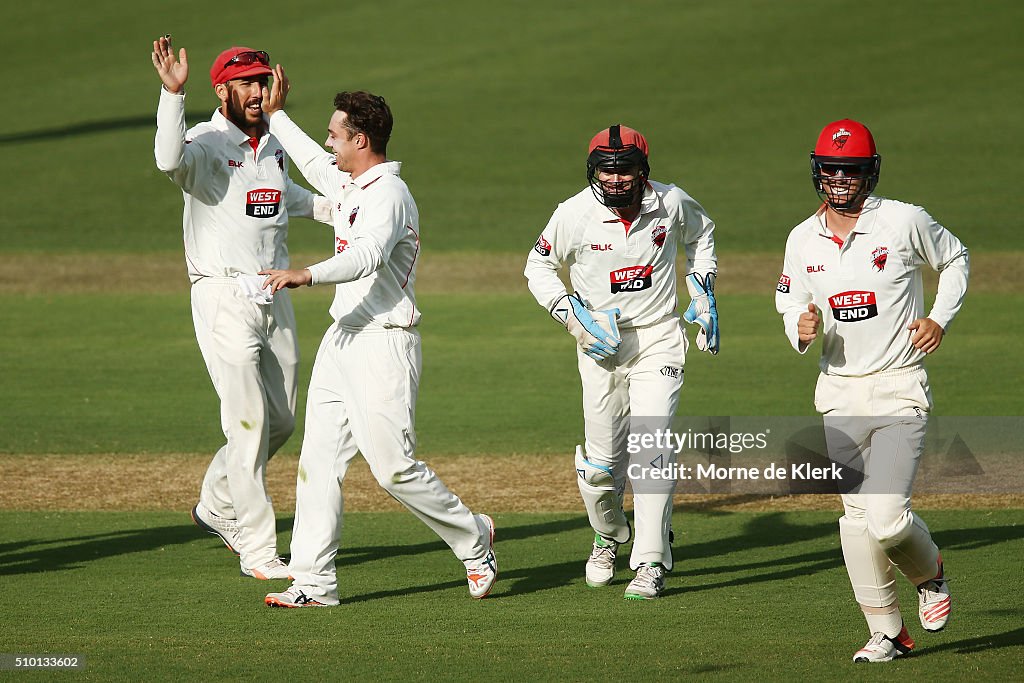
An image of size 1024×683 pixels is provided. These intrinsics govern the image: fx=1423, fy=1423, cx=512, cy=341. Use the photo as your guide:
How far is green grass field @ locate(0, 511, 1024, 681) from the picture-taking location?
19.3 feet

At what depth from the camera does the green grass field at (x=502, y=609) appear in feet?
19.3

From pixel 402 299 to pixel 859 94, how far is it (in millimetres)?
A: 28547

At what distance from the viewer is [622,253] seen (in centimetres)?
734

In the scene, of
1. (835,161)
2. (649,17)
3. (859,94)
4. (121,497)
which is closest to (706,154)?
(859,94)

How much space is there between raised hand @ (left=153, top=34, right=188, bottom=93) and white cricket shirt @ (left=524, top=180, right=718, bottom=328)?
2.06 m

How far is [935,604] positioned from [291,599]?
9.75 ft

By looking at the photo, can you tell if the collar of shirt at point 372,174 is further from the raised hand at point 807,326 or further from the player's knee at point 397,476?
the raised hand at point 807,326

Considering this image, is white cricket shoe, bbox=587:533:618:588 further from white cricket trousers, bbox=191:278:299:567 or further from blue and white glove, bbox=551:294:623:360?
white cricket trousers, bbox=191:278:299:567

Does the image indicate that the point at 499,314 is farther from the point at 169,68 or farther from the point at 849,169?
the point at 849,169

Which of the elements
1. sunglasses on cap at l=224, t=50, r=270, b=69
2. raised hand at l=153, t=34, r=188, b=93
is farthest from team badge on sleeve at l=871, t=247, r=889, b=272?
raised hand at l=153, t=34, r=188, b=93

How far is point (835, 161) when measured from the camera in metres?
6.05

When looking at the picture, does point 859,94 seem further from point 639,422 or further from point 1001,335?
point 639,422

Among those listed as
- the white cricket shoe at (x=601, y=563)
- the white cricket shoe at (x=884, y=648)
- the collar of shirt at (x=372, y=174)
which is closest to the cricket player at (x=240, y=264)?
the collar of shirt at (x=372, y=174)

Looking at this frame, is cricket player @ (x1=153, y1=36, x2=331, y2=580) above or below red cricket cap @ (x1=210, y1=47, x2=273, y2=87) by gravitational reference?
below
